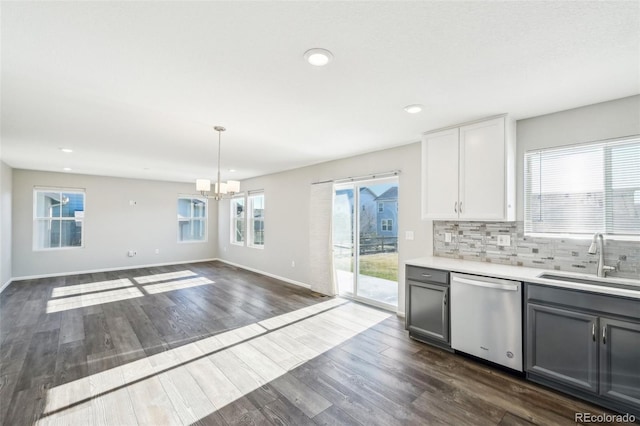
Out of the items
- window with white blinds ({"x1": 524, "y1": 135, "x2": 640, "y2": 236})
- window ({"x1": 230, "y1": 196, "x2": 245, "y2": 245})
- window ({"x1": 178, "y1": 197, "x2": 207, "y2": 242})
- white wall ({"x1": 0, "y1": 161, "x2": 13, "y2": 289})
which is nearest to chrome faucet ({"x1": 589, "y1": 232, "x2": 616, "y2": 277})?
window with white blinds ({"x1": 524, "y1": 135, "x2": 640, "y2": 236})

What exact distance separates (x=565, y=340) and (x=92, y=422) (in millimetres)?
3642

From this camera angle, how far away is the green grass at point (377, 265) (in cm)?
432

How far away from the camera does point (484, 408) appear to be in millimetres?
2146

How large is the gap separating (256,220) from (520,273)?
5939mm

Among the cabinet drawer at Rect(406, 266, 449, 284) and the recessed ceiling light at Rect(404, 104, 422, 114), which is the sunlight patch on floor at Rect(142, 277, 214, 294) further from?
the recessed ceiling light at Rect(404, 104, 422, 114)

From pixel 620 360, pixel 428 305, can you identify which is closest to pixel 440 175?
pixel 428 305

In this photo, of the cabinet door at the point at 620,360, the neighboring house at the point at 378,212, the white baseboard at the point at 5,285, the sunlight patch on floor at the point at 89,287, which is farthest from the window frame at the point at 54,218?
the cabinet door at the point at 620,360

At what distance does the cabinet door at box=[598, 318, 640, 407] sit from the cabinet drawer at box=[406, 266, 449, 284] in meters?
1.22

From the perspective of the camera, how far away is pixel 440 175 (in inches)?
132

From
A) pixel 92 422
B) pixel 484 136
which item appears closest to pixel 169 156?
pixel 92 422

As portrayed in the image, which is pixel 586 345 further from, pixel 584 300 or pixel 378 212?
pixel 378 212

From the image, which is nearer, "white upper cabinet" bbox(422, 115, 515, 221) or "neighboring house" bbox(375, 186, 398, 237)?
"white upper cabinet" bbox(422, 115, 515, 221)

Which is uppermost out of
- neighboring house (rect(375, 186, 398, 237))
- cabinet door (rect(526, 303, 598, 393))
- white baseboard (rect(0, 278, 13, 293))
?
neighboring house (rect(375, 186, 398, 237))

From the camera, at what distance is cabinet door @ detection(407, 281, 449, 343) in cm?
304
